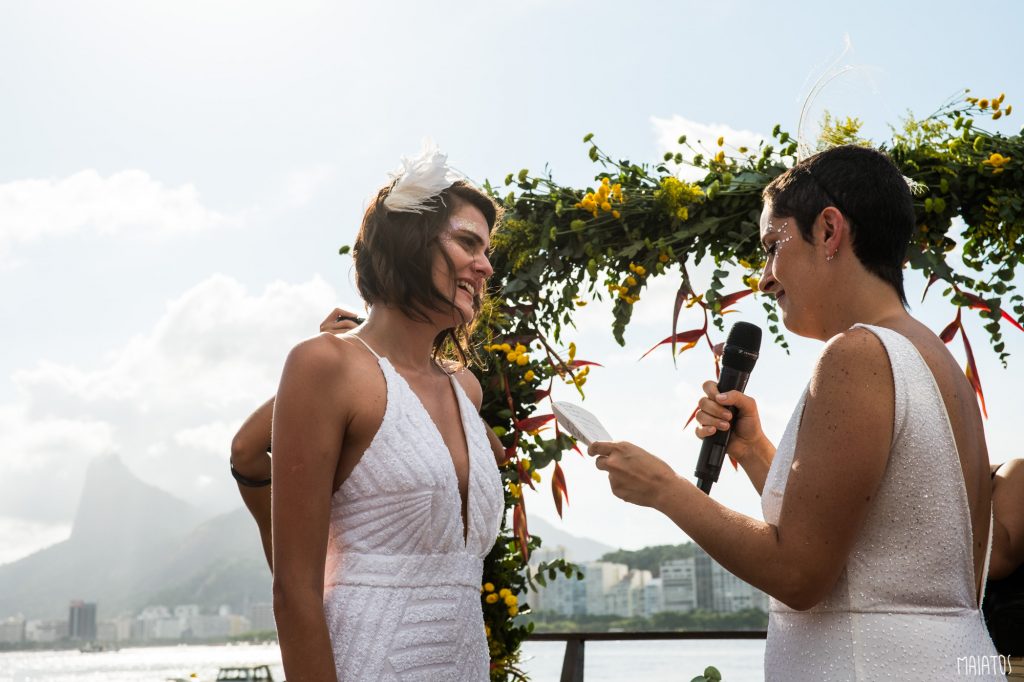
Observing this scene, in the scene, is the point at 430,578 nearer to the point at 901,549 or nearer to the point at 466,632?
the point at 466,632

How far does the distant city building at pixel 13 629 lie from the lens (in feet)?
439

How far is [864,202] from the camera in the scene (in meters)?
1.77

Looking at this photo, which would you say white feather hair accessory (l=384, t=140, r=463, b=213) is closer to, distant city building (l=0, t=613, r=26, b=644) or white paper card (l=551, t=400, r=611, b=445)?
white paper card (l=551, t=400, r=611, b=445)

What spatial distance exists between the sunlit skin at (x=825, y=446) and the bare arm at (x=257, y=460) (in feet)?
2.85

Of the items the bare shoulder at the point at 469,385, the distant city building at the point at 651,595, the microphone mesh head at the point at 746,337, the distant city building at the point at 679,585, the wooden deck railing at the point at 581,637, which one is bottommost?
the distant city building at the point at 651,595

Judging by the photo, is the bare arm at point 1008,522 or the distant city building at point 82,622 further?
the distant city building at point 82,622

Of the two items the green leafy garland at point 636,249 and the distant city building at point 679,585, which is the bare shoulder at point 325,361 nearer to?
the green leafy garland at point 636,249

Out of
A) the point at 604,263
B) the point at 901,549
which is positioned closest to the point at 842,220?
the point at 901,549

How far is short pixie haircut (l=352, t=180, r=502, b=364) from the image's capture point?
2111mm

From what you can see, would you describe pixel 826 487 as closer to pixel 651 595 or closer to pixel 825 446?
pixel 825 446

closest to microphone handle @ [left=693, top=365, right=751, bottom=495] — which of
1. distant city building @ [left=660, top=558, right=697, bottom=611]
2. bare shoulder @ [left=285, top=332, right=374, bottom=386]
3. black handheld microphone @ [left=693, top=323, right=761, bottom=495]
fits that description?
black handheld microphone @ [left=693, top=323, right=761, bottom=495]

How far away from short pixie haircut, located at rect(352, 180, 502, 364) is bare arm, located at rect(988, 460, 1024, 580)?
204cm

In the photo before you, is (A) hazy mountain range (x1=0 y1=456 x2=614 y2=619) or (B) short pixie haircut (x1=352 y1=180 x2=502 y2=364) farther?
(A) hazy mountain range (x1=0 y1=456 x2=614 y2=619)

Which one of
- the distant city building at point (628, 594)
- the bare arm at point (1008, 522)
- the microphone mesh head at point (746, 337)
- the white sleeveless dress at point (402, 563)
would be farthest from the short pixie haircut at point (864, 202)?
the distant city building at point (628, 594)
